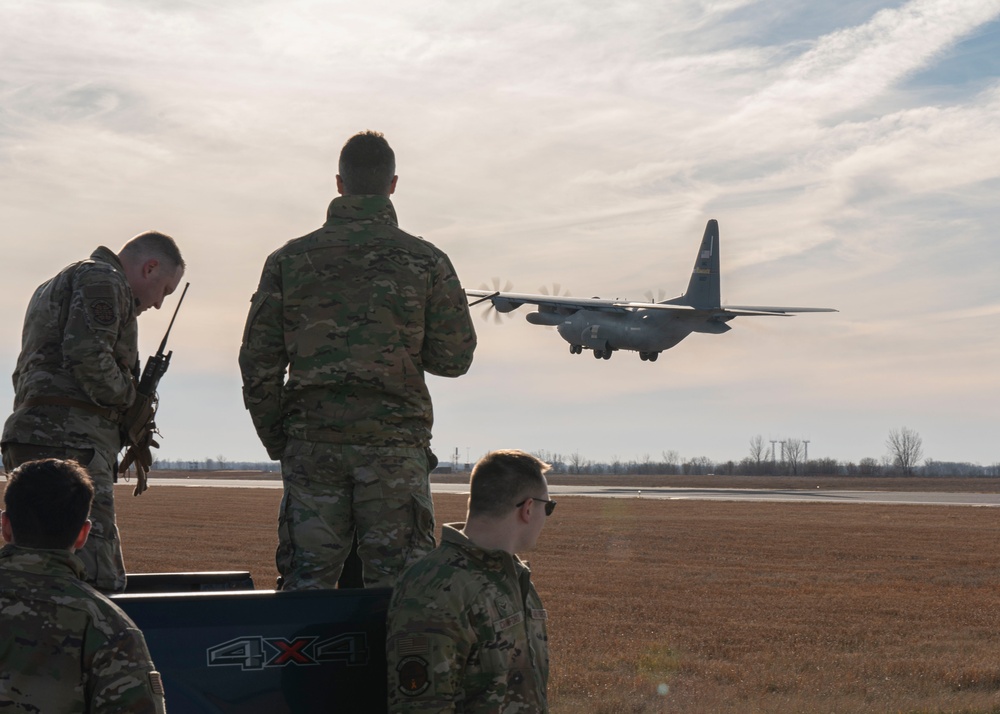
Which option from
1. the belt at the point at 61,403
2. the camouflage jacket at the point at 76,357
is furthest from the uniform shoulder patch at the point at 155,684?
the belt at the point at 61,403

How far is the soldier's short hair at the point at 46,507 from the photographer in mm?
3084

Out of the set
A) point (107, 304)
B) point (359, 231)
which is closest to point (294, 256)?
point (359, 231)

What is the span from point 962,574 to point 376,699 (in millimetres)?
18738

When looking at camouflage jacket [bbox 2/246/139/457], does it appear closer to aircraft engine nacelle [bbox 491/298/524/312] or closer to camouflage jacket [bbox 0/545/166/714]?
camouflage jacket [bbox 0/545/166/714]

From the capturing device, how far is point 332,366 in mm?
4254

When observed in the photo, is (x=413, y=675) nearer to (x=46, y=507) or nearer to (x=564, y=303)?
(x=46, y=507)

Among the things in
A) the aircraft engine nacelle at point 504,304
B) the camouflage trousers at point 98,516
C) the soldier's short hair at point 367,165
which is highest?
the aircraft engine nacelle at point 504,304

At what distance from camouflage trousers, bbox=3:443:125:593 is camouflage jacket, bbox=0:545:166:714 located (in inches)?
42.8

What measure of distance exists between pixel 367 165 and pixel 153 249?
1.12 m

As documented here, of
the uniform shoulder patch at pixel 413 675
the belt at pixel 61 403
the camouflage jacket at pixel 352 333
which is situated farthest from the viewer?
the belt at pixel 61 403

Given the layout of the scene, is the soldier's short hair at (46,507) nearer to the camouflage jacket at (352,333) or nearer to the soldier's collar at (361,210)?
the camouflage jacket at (352,333)

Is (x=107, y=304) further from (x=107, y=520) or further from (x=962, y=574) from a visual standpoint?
(x=962, y=574)

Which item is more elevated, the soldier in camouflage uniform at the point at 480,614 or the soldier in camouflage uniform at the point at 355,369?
the soldier in camouflage uniform at the point at 355,369

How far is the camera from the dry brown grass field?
9.92 metres
